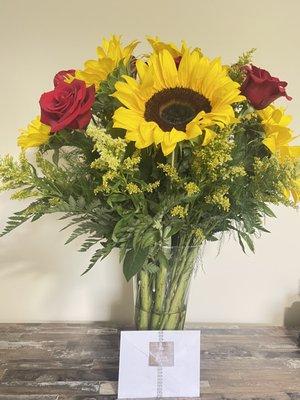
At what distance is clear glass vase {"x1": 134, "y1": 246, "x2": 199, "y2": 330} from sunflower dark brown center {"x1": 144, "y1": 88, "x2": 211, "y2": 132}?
0.24m

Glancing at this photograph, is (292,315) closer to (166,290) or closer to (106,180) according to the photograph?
(166,290)

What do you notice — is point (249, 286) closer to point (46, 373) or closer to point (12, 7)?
point (46, 373)

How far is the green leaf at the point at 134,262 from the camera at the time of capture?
0.63 m

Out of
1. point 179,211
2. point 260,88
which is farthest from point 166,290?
point 260,88

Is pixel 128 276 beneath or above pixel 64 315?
above

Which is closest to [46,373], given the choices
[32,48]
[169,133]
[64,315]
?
[64,315]

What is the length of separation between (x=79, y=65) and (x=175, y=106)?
0.54 metres

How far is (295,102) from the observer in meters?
1.09

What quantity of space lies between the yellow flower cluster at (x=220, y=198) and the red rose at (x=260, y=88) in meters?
0.15

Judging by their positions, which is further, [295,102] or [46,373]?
[295,102]

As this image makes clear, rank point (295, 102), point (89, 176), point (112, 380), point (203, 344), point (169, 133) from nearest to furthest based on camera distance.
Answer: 1. point (169, 133)
2. point (89, 176)
3. point (112, 380)
4. point (203, 344)
5. point (295, 102)

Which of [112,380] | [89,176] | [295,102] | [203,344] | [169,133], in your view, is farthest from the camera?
[295,102]

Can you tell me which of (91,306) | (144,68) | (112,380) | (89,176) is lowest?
(112,380)

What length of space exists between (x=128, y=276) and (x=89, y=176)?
0.19m
